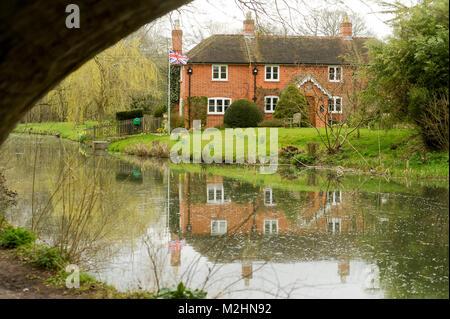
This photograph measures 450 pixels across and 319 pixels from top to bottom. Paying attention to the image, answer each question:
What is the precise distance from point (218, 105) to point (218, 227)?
2783cm

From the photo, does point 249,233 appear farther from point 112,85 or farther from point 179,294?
point 112,85

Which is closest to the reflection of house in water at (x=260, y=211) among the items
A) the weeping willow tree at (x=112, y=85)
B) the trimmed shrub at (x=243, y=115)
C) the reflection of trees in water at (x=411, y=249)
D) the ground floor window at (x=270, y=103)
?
the reflection of trees in water at (x=411, y=249)

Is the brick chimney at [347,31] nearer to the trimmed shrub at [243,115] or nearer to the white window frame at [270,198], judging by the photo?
the trimmed shrub at [243,115]

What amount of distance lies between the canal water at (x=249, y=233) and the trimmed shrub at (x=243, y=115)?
655 inches

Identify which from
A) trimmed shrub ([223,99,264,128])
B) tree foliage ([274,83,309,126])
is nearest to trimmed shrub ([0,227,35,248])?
tree foliage ([274,83,309,126])

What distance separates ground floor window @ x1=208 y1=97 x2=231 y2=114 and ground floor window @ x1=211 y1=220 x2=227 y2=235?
88.2 feet

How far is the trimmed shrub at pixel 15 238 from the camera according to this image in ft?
22.6

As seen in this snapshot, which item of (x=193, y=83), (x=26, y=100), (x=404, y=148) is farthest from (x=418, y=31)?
(x=193, y=83)

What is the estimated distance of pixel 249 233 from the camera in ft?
29.0

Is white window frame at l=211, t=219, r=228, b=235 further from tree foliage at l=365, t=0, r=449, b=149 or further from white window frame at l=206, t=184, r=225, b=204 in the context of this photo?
tree foliage at l=365, t=0, r=449, b=149

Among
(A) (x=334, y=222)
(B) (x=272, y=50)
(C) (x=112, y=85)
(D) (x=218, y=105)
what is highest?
(B) (x=272, y=50)

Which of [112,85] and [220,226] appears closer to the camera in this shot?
[220,226]

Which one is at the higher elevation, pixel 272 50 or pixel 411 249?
pixel 272 50

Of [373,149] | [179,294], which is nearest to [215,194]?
[179,294]
